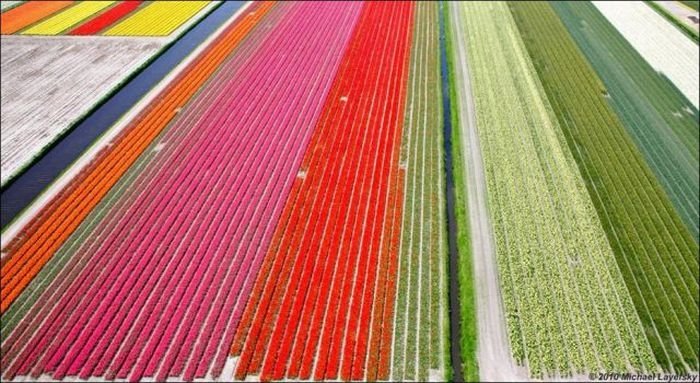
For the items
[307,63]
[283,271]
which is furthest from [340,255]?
[307,63]

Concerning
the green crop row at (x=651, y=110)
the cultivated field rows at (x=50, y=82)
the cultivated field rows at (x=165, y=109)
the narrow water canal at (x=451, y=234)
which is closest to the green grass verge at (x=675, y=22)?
the green crop row at (x=651, y=110)

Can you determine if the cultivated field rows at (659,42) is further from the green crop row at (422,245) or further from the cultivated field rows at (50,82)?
the cultivated field rows at (50,82)

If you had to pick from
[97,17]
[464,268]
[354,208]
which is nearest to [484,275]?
[464,268]

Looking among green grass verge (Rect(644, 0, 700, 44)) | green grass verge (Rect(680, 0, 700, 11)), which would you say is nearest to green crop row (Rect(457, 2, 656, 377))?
green grass verge (Rect(644, 0, 700, 44))

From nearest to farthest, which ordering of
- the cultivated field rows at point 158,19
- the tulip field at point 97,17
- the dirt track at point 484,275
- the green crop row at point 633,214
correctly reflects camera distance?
the dirt track at point 484,275 → the green crop row at point 633,214 → the cultivated field rows at point 158,19 → the tulip field at point 97,17

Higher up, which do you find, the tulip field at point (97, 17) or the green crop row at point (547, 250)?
the tulip field at point (97, 17)

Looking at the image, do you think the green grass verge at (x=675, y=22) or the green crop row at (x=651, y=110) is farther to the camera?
the green grass verge at (x=675, y=22)

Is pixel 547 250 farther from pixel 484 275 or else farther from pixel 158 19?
pixel 158 19
